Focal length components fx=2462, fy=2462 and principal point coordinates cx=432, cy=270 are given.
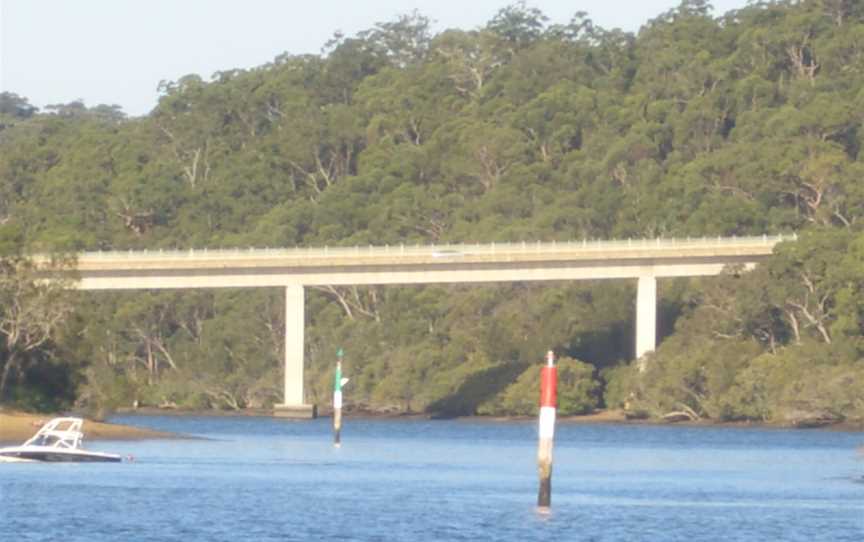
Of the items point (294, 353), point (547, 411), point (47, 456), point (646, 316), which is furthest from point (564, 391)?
point (547, 411)

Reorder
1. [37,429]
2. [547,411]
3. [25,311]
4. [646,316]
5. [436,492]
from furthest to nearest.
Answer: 1. [646,316]
2. [25,311]
3. [37,429]
4. [436,492]
5. [547,411]

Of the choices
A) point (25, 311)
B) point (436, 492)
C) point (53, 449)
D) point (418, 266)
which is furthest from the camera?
point (418, 266)

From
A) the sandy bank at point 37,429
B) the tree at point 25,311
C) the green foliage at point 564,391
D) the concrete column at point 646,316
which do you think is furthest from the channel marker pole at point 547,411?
the green foliage at point 564,391

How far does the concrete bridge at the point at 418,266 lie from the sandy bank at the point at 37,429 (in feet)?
79.0

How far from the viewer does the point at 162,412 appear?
13638 centimetres

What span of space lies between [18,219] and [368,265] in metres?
48.0

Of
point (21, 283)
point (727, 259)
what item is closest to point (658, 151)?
point (727, 259)

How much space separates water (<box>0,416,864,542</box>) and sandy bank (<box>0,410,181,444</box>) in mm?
1949

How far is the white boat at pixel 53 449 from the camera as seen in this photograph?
6856 centimetres

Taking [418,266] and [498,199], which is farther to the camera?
[498,199]

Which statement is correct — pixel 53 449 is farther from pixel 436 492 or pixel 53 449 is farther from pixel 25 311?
pixel 25 311

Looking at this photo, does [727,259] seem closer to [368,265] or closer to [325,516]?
[368,265]

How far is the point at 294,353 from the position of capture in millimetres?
124938

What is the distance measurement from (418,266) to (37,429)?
45.7m
